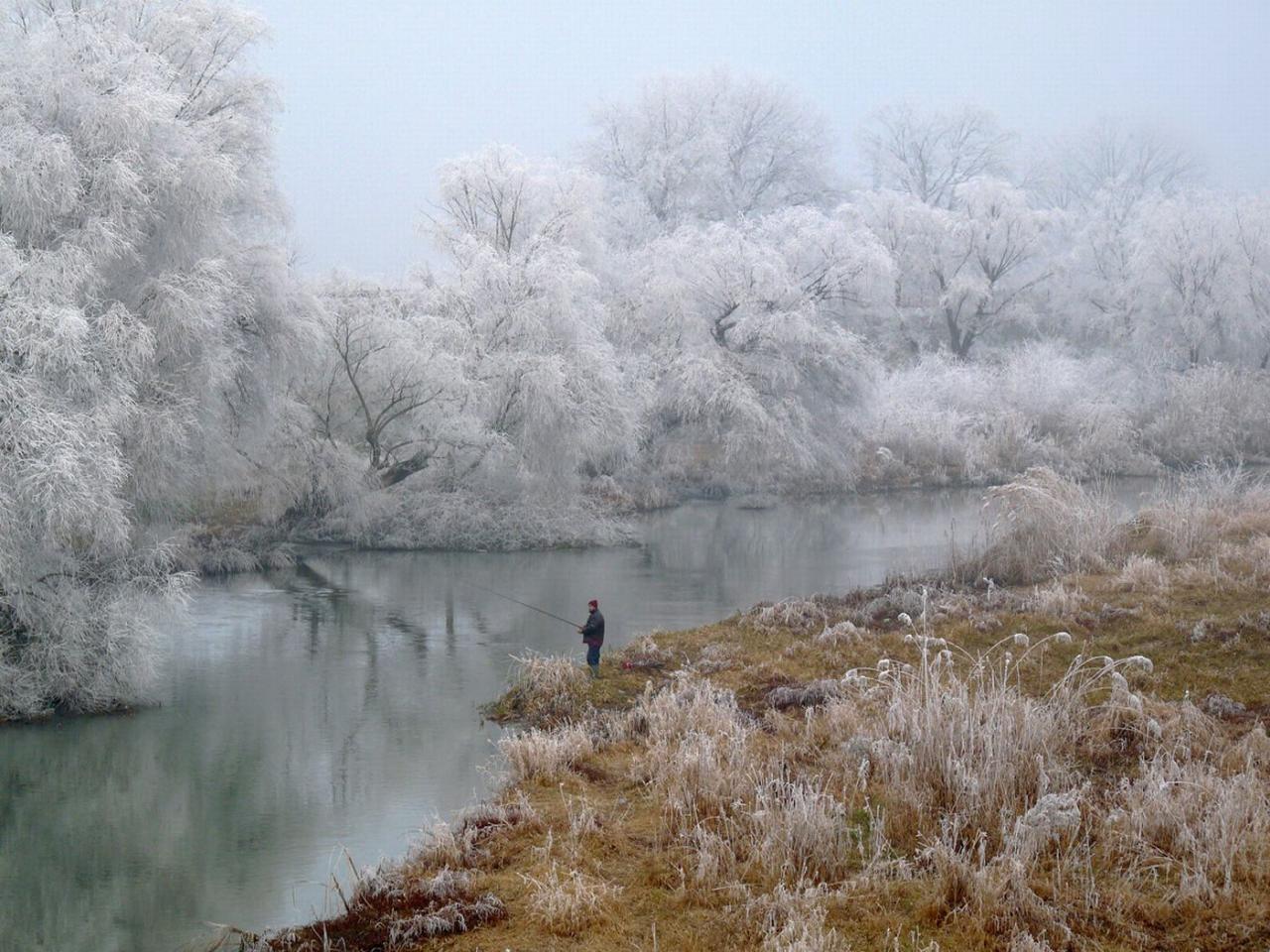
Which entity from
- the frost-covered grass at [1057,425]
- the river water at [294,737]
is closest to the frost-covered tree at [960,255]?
the frost-covered grass at [1057,425]

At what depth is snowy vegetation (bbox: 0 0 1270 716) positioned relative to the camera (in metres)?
11.6

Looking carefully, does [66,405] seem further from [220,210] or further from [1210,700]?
[1210,700]

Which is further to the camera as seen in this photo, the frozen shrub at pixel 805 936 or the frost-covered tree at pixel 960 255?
the frost-covered tree at pixel 960 255

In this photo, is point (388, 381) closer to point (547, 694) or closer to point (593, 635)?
point (593, 635)

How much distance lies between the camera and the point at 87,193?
12.3 meters

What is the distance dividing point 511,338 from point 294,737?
12.4 metres

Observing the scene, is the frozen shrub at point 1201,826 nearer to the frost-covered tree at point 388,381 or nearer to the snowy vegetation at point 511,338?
the snowy vegetation at point 511,338

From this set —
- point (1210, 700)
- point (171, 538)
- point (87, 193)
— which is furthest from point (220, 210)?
point (1210, 700)

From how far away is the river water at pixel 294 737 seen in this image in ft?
25.1

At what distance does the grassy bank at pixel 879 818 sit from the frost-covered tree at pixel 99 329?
14.6 ft

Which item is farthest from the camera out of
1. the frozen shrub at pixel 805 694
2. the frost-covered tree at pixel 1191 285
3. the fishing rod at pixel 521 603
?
the frost-covered tree at pixel 1191 285

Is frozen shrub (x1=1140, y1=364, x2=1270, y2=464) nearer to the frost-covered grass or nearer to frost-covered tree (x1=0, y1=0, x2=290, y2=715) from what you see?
the frost-covered grass

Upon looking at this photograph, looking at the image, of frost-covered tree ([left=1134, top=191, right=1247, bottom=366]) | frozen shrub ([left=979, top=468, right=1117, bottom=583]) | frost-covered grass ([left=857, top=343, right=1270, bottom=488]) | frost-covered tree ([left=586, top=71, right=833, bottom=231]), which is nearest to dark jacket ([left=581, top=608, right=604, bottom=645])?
frozen shrub ([left=979, top=468, right=1117, bottom=583])

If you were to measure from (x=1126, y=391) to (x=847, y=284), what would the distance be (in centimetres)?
1152
